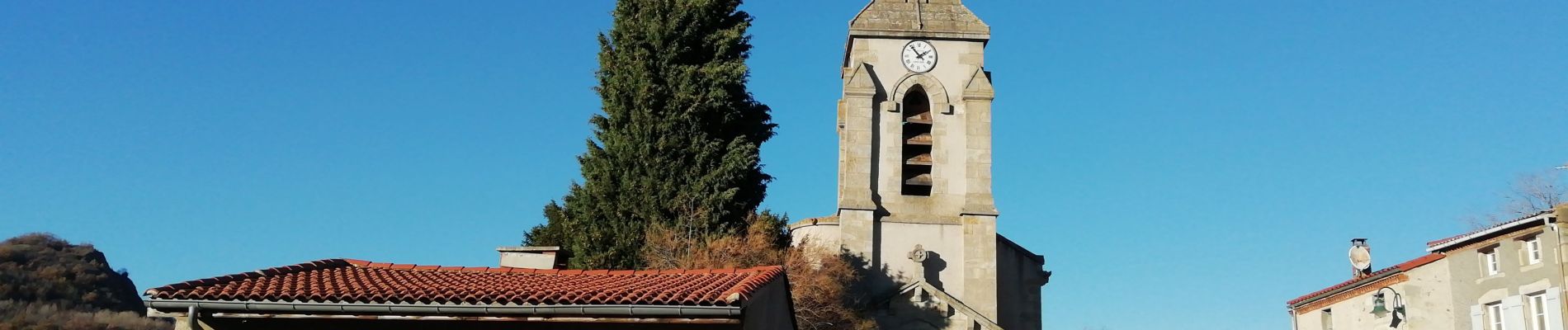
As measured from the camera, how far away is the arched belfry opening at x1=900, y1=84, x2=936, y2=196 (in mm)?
40531

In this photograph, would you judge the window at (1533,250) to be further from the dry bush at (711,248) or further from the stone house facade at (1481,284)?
the dry bush at (711,248)

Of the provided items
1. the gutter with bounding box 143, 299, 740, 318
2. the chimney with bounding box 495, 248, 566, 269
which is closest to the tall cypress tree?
the chimney with bounding box 495, 248, 566, 269

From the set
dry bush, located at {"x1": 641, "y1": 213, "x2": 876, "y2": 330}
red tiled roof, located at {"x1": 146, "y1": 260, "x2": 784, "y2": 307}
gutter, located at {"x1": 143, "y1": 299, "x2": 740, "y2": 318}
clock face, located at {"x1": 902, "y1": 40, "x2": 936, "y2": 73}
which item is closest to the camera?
gutter, located at {"x1": 143, "y1": 299, "x2": 740, "y2": 318}

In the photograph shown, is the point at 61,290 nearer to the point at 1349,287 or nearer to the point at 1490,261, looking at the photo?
the point at 1349,287

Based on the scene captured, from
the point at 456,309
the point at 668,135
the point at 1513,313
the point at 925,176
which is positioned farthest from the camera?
the point at 925,176

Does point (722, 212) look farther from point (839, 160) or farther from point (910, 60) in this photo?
point (910, 60)

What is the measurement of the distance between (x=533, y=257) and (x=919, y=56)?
75.2ft

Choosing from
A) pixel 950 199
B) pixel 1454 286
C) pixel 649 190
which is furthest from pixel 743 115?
pixel 1454 286

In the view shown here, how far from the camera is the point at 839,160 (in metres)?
40.7

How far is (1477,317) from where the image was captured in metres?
34.1

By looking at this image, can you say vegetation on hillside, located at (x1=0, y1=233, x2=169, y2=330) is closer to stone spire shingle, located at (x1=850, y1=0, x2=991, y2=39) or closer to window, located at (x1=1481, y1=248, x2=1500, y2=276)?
stone spire shingle, located at (x1=850, y1=0, x2=991, y2=39)

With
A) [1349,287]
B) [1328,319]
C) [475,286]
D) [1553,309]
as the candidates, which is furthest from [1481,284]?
[475,286]

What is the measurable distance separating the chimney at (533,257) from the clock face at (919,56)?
22180 millimetres

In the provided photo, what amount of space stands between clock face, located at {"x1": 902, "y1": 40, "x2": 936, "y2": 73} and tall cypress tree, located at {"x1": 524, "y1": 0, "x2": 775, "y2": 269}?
15.7 ft
